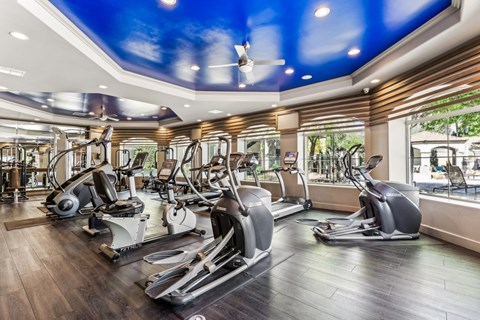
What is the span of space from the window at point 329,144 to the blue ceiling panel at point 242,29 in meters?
1.63

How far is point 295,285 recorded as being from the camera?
243 centimetres

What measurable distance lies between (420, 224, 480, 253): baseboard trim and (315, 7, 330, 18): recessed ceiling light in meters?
3.84

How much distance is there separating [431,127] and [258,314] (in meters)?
4.67

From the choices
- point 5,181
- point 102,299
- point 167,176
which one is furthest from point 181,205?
point 5,181

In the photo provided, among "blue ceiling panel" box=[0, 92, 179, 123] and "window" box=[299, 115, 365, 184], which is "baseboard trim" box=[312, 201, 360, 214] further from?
"blue ceiling panel" box=[0, 92, 179, 123]

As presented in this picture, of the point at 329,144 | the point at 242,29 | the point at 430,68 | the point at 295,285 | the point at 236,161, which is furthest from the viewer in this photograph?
the point at 329,144

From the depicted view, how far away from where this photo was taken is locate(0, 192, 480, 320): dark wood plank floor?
1993mm

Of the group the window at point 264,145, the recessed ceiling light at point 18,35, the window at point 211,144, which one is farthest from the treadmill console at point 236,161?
the window at point 211,144

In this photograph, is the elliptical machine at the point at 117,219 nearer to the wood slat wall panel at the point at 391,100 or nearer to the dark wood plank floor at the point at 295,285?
the dark wood plank floor at the point at 295,285

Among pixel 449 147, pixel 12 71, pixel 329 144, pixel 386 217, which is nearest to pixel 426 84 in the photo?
pixel 449 147

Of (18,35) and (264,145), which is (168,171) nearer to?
(18,35)

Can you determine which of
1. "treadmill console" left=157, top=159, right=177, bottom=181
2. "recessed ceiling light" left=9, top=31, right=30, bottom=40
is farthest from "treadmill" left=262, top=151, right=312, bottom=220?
"recessed ceiling light" left=9, top=31, right=30, bottom=40

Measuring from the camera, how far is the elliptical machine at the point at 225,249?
2.30 meters

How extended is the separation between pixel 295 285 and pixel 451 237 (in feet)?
9.91
